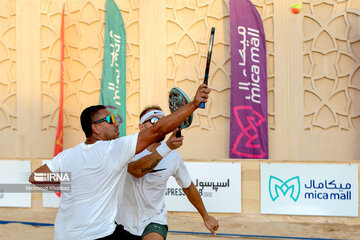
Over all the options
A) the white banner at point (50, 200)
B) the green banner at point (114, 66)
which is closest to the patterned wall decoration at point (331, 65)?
the green banner at point (114, 66)

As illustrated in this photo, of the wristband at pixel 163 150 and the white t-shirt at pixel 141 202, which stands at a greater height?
the wristband at pixel 163 150

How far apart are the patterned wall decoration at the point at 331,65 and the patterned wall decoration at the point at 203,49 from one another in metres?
0.94

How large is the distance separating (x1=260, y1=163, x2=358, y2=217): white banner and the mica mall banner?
240 centimetres

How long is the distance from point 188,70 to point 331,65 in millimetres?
3567

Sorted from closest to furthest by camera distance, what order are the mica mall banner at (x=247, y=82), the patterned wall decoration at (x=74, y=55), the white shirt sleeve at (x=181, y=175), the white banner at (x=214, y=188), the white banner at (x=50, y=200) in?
the white shirt sleeve at (x=181, y=175) → the white banner at (x=214, y=188) → the white banner at (x=50, y=200) → the mica mall banner at (x=247, y=82) → the patterned wall decoration at (x=74, y=55)

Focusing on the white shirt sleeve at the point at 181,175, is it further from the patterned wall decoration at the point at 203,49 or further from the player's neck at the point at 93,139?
the patterned wall decoration at the point at 203,49

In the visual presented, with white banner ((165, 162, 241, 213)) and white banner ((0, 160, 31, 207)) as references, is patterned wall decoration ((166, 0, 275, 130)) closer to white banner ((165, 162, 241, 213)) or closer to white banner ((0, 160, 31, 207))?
white banner ((165, 162, 241, 213))

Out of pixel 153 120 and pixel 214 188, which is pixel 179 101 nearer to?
pixel 153 120

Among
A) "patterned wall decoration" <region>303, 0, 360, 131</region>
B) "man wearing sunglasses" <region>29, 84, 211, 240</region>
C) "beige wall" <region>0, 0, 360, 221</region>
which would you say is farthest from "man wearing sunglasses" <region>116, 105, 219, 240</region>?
"patterned wall decoration" <region>303, 0, 360, 131</region>

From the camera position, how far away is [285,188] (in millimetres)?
8789

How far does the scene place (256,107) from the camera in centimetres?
1133

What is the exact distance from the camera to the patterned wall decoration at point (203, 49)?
39.1 ft

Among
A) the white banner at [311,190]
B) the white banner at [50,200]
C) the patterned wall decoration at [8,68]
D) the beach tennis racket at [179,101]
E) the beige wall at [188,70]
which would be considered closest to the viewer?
the beach tennis racket at [179,101]

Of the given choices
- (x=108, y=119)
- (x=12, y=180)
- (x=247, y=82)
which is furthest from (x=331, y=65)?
(x=108, y=119)
